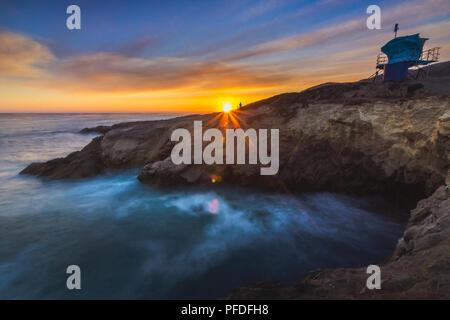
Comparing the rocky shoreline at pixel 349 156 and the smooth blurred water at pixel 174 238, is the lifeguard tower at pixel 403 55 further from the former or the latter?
the smooth blurred water at pixel 174 238

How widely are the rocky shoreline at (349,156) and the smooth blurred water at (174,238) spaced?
1141mm

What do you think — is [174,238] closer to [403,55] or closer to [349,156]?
[349,156]

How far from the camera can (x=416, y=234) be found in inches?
204

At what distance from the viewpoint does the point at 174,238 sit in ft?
26.9

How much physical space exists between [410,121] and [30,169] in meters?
24.7

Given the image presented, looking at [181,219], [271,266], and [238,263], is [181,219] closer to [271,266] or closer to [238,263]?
[238,263]

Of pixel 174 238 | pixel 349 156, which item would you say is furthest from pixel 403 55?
pixel 174 238

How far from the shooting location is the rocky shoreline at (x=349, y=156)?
20.4 feet

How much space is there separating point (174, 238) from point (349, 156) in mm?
10510

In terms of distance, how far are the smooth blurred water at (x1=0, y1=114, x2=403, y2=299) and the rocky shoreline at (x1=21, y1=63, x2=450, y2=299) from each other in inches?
44.9

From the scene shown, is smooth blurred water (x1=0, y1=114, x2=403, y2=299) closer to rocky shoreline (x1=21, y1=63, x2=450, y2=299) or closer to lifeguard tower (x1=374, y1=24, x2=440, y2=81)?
rocky shoreline (x1=21, y1=63, x2=450, y2=299)

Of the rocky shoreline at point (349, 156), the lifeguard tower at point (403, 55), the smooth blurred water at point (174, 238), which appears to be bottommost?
the smooth blurred water at point (174, 238)

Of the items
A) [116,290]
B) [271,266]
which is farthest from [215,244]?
[116,290]

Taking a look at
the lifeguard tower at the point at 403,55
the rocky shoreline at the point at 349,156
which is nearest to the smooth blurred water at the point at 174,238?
the rocky shoreline at the point at 349,156
